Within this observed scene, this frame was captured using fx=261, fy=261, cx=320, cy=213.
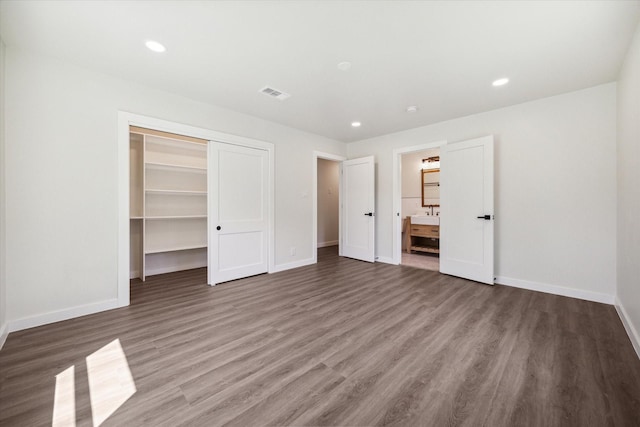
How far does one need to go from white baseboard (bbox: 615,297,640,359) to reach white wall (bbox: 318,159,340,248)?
17.5ft

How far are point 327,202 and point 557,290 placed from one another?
196 inches

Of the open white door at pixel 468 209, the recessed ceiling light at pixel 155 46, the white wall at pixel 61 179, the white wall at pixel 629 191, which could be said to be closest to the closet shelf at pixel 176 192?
the white wall at pixel 61 179

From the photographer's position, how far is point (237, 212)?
397 cm

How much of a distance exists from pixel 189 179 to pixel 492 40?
15.1 ft

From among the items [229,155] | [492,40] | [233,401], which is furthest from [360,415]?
[229,155]

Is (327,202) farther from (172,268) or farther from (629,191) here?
(629,191)

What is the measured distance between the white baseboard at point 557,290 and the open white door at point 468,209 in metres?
0.28

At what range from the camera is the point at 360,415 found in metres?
1.40

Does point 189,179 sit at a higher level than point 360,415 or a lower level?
higher

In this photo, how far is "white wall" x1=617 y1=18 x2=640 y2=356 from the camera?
2.08m

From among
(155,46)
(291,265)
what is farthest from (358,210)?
(155,46)

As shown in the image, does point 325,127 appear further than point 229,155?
Yes

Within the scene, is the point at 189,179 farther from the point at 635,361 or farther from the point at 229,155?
the point at 635,361

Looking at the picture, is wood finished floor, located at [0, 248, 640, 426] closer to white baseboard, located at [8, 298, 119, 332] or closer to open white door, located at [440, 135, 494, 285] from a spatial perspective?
white baseboard, located at [8, 298, 119, 332]
